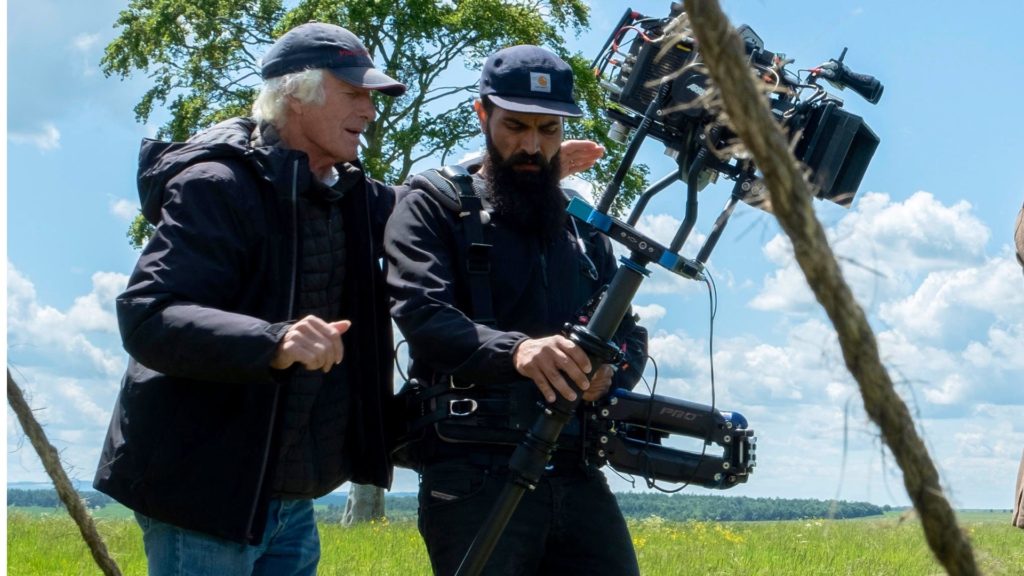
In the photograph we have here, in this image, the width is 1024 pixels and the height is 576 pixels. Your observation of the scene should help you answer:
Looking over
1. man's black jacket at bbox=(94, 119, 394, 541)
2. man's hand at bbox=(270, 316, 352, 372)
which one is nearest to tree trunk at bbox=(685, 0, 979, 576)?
man's hand at bbox=(270, 316, 352, 372)

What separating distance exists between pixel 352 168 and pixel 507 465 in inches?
38.9

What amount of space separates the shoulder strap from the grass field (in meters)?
4.49

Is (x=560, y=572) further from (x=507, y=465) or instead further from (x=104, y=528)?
(x=104, y=528)

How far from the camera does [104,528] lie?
412 cm

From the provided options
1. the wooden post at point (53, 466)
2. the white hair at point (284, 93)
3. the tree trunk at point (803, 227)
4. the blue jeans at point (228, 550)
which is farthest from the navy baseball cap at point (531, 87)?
the tree trunk at point (803, 227)

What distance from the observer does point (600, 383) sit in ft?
11.9

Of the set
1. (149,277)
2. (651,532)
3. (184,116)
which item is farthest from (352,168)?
(184,116)

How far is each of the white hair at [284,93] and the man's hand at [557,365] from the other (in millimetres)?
956

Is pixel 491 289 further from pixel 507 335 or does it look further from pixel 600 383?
pixel 600 383

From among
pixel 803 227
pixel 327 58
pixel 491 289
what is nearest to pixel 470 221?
pixel 491 289

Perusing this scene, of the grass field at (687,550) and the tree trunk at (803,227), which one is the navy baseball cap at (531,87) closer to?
the tree trunk at (803,227)

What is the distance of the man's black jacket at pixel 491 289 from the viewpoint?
343cm

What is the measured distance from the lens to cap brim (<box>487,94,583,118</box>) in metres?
3.76

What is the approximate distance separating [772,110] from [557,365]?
3.18 ft
